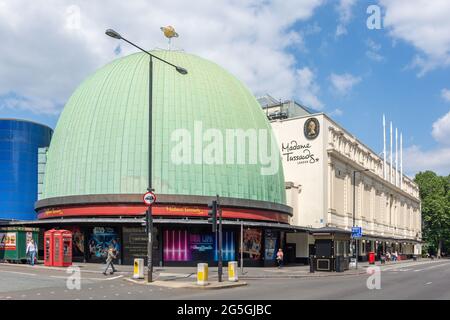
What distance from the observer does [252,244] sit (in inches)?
1779

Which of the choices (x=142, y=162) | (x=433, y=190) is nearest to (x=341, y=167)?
(x=142, y=162)

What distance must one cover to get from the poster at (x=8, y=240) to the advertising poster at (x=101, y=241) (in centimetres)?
597

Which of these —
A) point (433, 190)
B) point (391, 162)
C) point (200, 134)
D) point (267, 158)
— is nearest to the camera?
point (200, 134)

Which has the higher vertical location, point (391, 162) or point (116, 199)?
point (391, 162)

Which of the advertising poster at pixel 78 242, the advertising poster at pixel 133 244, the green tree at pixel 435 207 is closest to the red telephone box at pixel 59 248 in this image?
the advertising poster at pixel 133 244

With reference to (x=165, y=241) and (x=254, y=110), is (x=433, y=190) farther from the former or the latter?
(x=165, y=241)

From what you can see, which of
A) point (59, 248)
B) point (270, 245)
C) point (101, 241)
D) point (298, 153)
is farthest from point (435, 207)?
point (59, 248)

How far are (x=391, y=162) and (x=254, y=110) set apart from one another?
56.1 metres

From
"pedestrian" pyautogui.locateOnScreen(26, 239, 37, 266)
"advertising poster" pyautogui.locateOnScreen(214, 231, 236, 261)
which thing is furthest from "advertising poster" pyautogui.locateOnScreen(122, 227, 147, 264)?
"pedestrian" pyautogui.locateOnScreen(26, 239, 37, 266)

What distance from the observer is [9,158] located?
82.6 m

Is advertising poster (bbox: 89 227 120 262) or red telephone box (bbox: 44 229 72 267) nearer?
red telephone box (bbox: 44 229 72 267)

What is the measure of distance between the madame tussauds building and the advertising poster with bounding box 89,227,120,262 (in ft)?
0.27

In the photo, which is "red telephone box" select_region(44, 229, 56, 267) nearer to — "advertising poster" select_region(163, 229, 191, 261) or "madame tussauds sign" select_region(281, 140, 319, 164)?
"advertising poster" select_region(163, 229, 191, 261)

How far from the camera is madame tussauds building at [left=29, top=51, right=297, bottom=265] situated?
42375 millimetres
